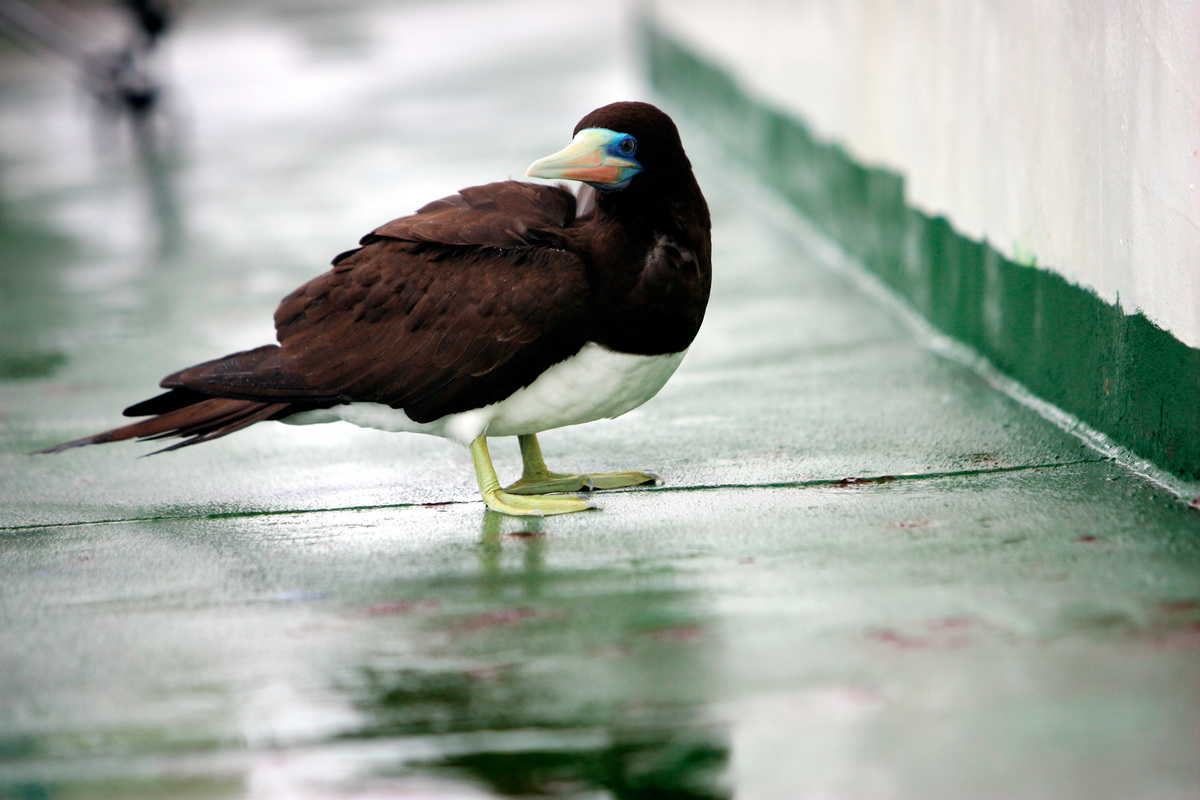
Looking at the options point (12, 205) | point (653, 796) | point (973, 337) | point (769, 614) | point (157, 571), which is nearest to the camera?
point (653, 796)

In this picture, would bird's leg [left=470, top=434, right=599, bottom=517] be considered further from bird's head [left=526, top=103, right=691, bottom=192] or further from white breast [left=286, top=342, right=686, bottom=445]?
bird's head [left=526, top=103, right=691, bottom=192]

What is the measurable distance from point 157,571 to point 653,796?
5.47 ft

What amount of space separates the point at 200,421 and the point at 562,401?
1.06 meters

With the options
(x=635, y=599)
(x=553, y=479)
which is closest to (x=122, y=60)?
(x=553, y=479)

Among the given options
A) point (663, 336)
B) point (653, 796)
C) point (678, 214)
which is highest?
point (678, 214)

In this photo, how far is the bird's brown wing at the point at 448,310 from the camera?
3.46 metres

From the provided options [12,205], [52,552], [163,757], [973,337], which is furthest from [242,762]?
[12,205]

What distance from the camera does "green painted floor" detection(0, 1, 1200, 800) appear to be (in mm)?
2420

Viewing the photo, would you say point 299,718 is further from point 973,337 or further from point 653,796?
point 973,337

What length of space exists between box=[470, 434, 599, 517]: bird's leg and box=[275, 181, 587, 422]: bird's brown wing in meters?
0.18

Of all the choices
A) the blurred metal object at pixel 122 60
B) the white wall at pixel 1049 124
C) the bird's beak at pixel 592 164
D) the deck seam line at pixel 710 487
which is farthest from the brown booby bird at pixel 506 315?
the blurred metal object at pixel 122 60

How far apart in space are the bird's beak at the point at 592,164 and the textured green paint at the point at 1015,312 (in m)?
1.48

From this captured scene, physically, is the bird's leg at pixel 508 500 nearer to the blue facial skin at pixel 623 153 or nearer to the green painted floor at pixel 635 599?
the green painted floor at pixel 635 599

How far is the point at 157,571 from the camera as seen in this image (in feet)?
11.3
